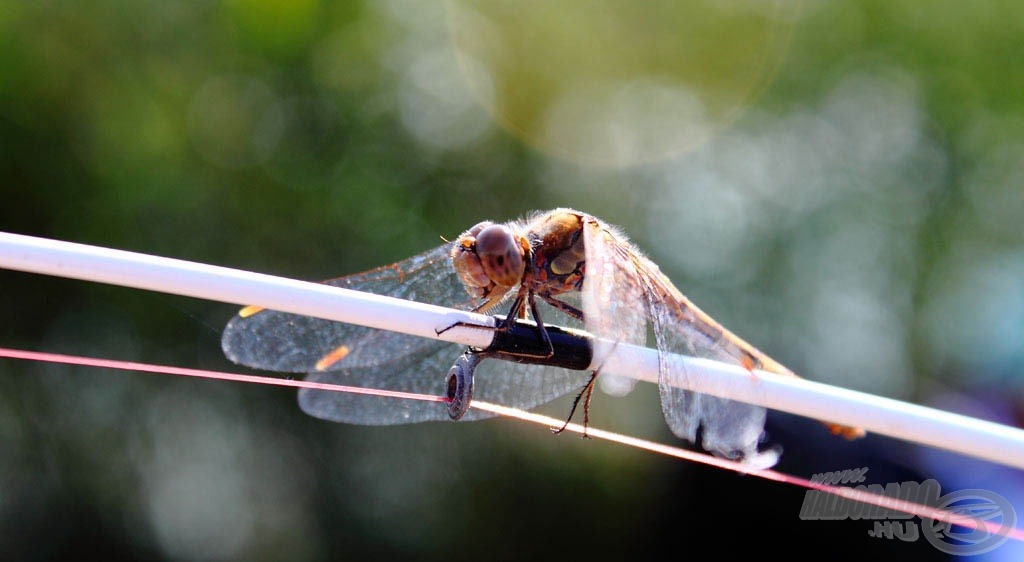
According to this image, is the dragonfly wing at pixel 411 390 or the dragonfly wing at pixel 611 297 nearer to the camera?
the dragonfly wing at pixel 611 297

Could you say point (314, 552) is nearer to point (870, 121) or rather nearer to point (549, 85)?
point (549, 85)

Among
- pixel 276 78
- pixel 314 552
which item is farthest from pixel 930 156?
pixel 314 552

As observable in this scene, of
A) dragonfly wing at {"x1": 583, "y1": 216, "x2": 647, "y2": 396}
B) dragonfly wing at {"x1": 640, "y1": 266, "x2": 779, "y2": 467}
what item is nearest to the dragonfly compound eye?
dragonfly wing at {"x1": 583, "y1": 216, "x2": 647, "y2": 396}

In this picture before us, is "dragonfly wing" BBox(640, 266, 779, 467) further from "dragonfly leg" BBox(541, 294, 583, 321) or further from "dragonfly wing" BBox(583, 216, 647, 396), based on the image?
"dragonfly leg" BBox(541, 294, 583, 321)

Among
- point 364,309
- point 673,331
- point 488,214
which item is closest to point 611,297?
point 673,331

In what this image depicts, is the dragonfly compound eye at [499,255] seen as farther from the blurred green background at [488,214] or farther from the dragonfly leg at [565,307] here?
the blurred green background at [488,214]

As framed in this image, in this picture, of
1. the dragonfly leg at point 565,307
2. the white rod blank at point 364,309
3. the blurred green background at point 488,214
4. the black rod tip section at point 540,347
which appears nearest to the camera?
the white rod blank at point 364,309

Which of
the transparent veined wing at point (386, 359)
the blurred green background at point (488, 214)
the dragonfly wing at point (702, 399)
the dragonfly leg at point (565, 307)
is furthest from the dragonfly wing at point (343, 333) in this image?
the blurred green background at point (488, 214)
